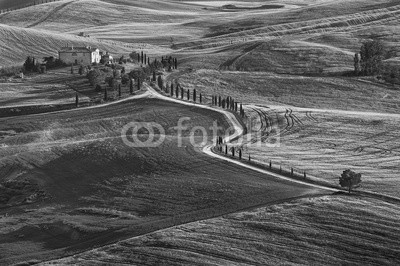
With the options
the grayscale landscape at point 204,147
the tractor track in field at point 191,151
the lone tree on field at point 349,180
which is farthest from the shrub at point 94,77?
the lone tree on field at point 349,180

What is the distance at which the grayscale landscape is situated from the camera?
55312mm

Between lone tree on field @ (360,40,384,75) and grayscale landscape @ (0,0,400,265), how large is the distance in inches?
10.9

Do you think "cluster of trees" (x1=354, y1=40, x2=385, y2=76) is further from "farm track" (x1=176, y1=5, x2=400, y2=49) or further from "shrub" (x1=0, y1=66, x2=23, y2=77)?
"shrub" (x1=0, y1=66, x2=23, y2=77)

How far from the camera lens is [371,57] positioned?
124250 millimetres

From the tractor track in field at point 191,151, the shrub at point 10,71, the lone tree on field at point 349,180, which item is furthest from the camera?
the shrub at point 10,71

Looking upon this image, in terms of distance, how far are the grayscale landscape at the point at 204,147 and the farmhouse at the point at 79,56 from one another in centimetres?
18

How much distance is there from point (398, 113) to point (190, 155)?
118ft

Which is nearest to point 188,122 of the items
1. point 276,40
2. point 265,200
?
point 265,200

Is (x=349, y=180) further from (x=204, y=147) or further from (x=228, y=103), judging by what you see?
(x=228, y=103)

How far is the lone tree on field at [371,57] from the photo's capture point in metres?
120

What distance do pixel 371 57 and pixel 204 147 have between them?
5249cm

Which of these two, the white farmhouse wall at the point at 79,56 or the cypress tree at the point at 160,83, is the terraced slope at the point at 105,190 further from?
the white farmhouse wall at the point at 79,56

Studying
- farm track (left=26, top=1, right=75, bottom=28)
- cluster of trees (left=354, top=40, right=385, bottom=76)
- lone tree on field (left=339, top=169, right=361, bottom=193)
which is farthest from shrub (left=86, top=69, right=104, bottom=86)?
farm track (left=26, top=1, right=75, bottom=28)

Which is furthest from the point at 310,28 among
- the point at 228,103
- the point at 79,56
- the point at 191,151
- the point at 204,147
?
the point at 191,151
